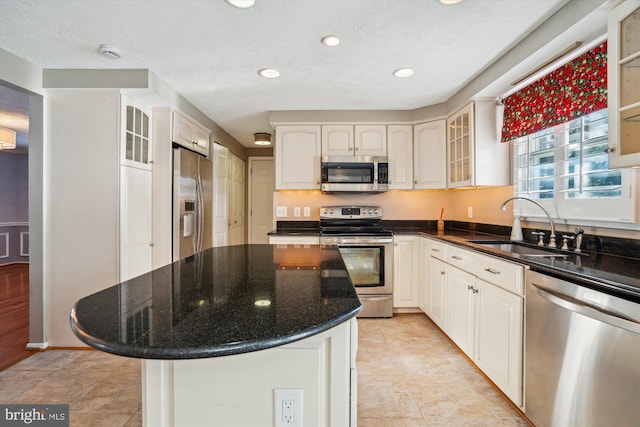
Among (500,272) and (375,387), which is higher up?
(500,272)

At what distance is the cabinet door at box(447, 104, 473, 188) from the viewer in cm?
295

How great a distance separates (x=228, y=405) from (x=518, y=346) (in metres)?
1.61

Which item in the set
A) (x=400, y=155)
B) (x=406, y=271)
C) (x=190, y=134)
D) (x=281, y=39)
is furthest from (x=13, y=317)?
(x=400, y=155)

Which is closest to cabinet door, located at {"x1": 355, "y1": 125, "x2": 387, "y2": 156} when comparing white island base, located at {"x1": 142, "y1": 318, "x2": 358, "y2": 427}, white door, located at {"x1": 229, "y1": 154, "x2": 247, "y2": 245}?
white door, located at {"x1": 229, "y1": 154, "x2": 247, "y2": 245}

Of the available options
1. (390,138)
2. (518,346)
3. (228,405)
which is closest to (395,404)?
(518,346)

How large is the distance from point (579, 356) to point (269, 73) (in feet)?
8.64

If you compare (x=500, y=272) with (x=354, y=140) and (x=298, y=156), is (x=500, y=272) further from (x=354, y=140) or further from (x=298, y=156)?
(x=298, y=156)

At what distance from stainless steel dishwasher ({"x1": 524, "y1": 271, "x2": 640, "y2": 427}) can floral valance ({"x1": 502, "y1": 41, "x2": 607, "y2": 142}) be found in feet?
3.71

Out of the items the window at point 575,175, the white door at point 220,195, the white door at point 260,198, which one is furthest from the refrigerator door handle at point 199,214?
the window at point 575,175

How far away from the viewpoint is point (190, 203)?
3258 mm

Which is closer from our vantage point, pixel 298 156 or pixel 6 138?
pixel 298 156

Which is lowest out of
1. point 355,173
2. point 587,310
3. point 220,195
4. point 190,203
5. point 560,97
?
point 587,310

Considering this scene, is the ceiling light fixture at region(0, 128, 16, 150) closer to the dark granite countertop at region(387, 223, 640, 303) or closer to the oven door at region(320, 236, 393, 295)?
the oven door at region(320, 236, 393, 295)

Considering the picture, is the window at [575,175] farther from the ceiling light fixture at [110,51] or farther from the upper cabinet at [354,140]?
the ceiling light fixture at [110,51]
